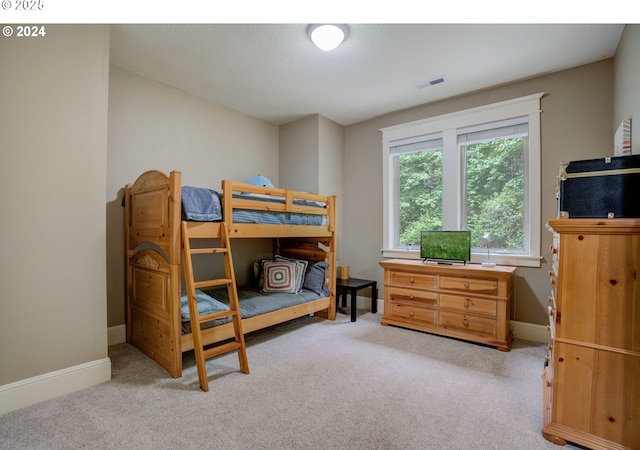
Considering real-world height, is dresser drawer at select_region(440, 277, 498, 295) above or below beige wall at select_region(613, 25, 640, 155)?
below

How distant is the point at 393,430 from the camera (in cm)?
156

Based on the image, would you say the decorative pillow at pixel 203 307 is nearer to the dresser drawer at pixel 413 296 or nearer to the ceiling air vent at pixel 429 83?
the dresser drawer at pixel 413 296

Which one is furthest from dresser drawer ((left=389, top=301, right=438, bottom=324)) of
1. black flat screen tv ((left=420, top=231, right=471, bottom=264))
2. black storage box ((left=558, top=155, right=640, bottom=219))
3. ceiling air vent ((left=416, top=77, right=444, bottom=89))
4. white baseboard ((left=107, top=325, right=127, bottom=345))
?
white baseboard ((left=107, top=325, right=127, bottom=345))

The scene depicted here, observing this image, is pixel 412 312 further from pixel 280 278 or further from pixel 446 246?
pixel 280 278

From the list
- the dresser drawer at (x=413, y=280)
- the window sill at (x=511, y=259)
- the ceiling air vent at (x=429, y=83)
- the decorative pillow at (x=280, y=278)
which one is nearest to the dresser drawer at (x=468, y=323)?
the dresser drawer at (x=413, y=280)

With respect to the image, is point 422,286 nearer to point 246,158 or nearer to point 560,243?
point 560,243

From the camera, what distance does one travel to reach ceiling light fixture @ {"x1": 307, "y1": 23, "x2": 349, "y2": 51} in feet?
6.88

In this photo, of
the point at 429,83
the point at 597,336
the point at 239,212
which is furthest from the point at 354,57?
the point at 597,336

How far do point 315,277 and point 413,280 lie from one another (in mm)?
1075

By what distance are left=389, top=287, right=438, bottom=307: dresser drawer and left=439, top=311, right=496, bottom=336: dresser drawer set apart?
0.15 metres

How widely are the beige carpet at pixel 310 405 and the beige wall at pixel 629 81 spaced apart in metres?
1.73

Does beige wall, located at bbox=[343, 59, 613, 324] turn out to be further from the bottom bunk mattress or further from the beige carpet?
the bottom bunk mattress

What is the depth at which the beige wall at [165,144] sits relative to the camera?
2701 millimetres
